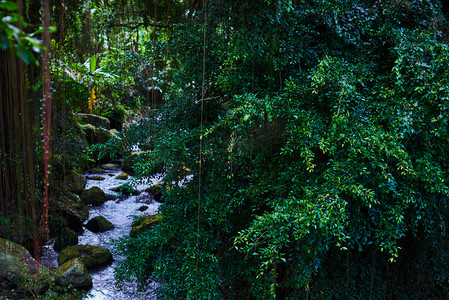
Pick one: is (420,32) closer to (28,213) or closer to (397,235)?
(397,235)

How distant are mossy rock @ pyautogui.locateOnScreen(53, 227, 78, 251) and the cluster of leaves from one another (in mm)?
2547

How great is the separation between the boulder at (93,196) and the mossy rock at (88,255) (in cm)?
210

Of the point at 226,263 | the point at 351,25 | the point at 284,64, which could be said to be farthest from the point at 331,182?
the point at 351,25

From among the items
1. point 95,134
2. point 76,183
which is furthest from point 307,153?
point 95,134

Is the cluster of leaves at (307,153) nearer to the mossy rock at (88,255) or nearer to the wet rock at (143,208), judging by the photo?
the mossy rock at (88,255)

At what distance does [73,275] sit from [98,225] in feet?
6.10

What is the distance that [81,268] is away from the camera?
16.3 ft

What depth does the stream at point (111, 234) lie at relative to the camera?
495cm

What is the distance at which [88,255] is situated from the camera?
5.56m

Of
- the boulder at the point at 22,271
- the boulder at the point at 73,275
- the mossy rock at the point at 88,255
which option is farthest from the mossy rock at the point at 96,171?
the boulder at the point at 22,271

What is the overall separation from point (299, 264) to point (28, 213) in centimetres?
374

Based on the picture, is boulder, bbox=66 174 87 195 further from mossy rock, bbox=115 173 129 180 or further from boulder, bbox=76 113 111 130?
boulder, bbox=76 113 111 130

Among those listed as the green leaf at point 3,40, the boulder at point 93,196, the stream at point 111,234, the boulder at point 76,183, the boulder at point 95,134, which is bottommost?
the stream at point 111,234

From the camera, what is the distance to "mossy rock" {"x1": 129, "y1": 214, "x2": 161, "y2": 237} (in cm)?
614
